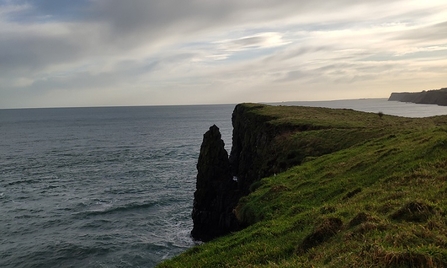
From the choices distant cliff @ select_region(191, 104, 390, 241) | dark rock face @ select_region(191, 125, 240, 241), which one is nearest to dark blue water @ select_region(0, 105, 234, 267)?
dark rock face @ select_region(191, 125, 240, 241)

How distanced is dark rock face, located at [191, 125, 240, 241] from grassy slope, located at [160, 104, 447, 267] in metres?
15.6

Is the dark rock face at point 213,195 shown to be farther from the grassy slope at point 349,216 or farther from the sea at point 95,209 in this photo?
the grassy slope at point 349,216

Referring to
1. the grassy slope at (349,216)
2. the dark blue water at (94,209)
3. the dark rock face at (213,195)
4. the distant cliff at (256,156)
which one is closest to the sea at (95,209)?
the dark blue water at (94,209)

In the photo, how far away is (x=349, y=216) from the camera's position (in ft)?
44.3

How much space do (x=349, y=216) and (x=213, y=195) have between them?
30979 millimetres

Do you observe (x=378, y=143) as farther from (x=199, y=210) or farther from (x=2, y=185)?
(x=2, y=185)

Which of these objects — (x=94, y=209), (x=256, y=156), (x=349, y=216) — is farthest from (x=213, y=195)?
Result: (x=349, y=216)

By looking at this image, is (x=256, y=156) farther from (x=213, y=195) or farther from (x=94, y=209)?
(x=94, y=209)

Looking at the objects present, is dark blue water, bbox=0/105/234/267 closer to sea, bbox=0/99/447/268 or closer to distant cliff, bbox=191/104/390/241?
sea, bbox=0/99/447/268

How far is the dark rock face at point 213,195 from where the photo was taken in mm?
39875

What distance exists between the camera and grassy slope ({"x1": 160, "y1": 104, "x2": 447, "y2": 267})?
9359 millimetres

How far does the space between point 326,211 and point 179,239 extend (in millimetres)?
26596

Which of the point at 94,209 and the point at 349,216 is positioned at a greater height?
the point at 349,216

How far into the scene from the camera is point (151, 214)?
47188 millimetres
